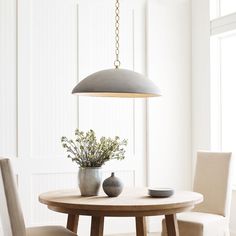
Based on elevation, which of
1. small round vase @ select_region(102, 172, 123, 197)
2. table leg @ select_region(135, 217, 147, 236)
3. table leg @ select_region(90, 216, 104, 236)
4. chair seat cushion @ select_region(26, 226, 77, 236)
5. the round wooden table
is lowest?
table leg @ select_region(135, 217, 147, 236)

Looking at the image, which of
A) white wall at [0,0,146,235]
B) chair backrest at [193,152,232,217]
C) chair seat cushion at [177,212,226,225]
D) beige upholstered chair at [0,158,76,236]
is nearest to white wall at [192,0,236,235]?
white wall at [0,0,146,235]

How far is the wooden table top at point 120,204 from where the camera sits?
2.97m

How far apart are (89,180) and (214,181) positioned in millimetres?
1163

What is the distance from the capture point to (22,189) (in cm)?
485

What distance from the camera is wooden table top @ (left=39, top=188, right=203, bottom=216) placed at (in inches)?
117

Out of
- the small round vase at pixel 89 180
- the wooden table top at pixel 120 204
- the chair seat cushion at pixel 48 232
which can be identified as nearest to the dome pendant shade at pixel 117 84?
the small round vase at pixel 89 180

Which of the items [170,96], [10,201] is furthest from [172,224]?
[170,96]

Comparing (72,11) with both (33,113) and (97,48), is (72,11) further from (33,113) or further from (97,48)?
(33,113)

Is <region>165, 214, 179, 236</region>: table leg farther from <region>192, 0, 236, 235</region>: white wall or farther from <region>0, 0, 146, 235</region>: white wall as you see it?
<region>192, 0, 236, 235</region>: white wall

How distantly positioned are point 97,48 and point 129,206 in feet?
8.81

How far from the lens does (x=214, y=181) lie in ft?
13.3

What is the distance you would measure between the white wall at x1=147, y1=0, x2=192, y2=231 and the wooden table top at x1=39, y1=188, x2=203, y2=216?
2186mm

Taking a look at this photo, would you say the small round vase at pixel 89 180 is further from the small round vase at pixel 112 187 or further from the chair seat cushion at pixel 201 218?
the chair seat cushion at pixel 201 218

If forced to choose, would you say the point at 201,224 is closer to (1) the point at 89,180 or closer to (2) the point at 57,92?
(1) the point at 89,180
